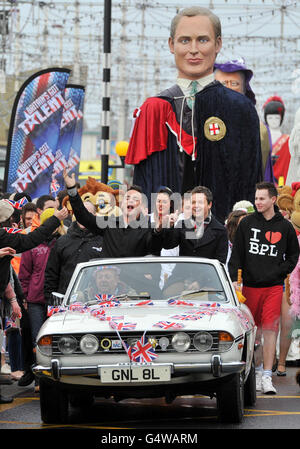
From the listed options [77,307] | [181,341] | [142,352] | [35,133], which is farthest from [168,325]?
[35,133]

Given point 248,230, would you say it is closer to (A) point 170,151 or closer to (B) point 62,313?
(B) point 62,313

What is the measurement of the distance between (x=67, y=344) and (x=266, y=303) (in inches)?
127

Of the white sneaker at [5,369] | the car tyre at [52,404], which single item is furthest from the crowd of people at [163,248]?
the car tyre at [52,404]

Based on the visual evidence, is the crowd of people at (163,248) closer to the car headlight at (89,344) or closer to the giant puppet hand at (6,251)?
the giant puppet hand at (6,251)

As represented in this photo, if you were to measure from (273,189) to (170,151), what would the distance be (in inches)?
213

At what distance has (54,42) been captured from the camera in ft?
223

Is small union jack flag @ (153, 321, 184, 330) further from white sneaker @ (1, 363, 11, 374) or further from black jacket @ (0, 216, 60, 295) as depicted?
white sneaker @ (1, 363, 11, 374)

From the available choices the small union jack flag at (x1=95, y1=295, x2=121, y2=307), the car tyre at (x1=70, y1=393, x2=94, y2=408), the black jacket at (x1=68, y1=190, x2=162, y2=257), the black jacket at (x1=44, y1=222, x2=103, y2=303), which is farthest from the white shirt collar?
the small union jack flag at (x1=95, y1=295, x2=121, y2=307)

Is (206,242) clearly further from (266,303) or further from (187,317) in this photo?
(187,317)

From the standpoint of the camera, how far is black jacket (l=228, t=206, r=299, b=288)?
1129cm

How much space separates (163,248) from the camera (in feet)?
36.9

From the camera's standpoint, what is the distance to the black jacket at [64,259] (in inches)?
446

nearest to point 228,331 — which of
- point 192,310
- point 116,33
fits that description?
point 192,310

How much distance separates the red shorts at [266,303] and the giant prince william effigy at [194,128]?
18.0ft
